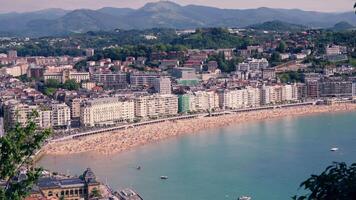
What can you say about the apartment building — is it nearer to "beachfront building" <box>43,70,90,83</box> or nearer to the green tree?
"beachfront building" <box>43,70,90,83</box>

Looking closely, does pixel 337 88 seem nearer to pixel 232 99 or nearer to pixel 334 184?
pixel 232 99

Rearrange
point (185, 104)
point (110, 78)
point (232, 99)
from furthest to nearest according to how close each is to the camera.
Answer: point (110, 78) < point (232, 99) < point (185, 104)

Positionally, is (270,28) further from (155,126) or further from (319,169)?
(319,169)

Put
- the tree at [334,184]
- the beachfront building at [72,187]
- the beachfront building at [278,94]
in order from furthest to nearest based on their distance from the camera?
the beachfront building at [278,94], the beachfront building at [72,187], the tree at [334,184]

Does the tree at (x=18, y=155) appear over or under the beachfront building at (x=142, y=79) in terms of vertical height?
over

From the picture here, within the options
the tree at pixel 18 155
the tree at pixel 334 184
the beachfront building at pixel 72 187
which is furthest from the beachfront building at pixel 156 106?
the tree at pixel 334 184

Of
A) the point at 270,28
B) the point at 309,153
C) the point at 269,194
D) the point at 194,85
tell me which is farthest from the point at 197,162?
the point at 270,28

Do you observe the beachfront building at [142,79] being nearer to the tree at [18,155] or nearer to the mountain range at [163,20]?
the tree at [18,155]

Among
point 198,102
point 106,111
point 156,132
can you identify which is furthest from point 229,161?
point 198,102
